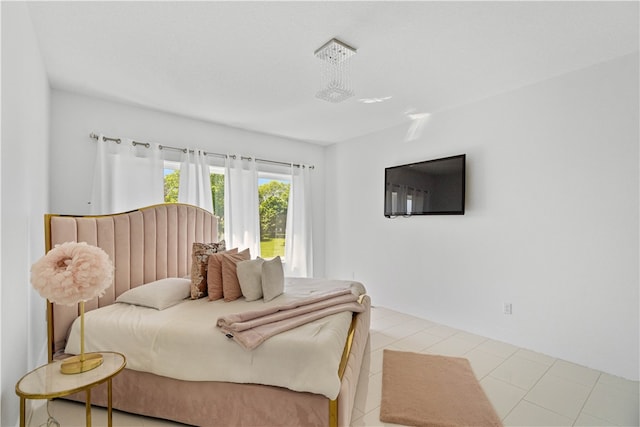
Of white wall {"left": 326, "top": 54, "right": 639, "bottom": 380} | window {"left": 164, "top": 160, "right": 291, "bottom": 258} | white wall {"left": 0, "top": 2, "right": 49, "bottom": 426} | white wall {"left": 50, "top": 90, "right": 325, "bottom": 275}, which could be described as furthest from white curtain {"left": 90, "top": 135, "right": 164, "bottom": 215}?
white wall {"left": 326, "top": 54, "right": 639, "bottom": 380}

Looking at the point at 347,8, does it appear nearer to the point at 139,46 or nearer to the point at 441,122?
the point at 139,46

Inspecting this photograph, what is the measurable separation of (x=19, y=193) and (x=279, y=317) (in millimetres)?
1701

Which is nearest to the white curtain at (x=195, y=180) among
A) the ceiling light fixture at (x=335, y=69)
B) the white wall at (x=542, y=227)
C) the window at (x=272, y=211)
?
the window at (x=272, y=211)

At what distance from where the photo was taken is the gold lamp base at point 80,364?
1.59 meters

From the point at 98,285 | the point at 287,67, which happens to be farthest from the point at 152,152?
the point at 98,285

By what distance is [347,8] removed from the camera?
77.5 inches

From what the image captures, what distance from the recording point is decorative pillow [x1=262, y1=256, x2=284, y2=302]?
8.55 feet

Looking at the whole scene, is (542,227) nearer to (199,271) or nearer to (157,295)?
(199,271)

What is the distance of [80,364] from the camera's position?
5.40ft

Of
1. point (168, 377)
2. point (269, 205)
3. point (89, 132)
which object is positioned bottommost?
point (168, 377)

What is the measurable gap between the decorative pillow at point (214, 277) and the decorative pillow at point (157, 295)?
0.23 metres

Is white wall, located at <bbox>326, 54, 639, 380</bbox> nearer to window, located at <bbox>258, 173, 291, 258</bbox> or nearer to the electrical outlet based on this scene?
the electrical outlet

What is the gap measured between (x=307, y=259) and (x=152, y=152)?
2634mm

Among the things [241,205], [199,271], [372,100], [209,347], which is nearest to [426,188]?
[372,100]
